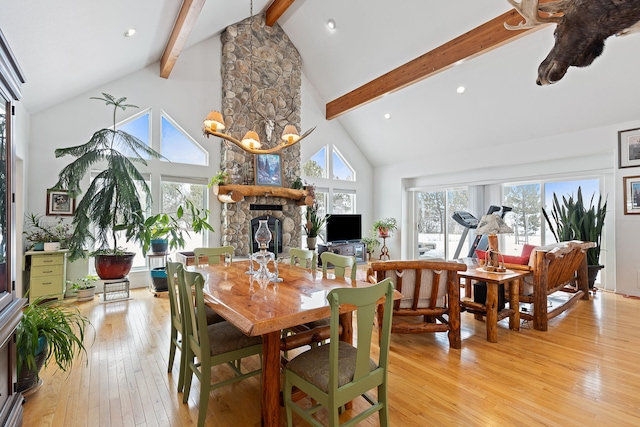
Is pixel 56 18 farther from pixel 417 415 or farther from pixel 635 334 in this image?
pixel 635 334

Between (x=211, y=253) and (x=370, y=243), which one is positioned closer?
(x=211, y=253)

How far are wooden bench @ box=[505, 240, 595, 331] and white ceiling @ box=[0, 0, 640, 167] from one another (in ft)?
8.04

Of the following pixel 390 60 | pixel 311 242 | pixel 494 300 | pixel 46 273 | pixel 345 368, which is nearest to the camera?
pixel 345 368

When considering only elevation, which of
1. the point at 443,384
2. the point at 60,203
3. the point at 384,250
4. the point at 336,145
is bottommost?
the point at 443,384

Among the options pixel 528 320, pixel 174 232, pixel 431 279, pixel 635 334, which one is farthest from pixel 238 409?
pixel 635 334

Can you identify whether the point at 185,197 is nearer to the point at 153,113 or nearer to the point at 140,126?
the point at 140,126

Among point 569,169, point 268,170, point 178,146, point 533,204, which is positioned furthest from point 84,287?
point 569,169

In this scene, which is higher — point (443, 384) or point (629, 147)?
point (629, 147)

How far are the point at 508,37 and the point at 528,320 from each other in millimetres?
3615

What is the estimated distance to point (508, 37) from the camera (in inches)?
161

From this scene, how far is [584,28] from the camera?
4.38 ft

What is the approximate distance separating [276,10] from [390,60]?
102 inches

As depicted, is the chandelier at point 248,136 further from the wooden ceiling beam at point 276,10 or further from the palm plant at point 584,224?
the palm plant at point 584,224

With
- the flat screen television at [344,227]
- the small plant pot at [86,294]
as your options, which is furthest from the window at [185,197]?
the flat screen television at [344,227]
